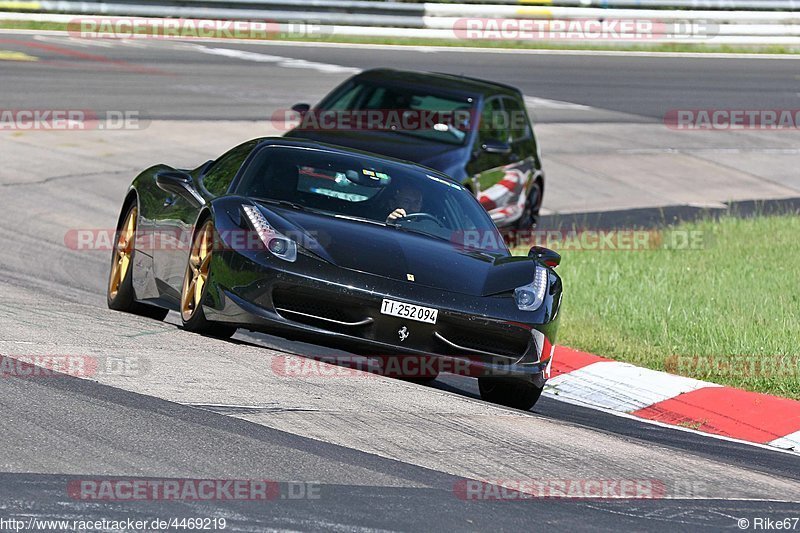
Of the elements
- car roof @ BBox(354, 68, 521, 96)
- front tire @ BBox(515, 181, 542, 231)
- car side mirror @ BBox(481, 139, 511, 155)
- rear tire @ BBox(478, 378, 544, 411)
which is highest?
car roof @ BBox(354, 68, 521, 96)

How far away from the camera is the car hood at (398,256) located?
324 inches

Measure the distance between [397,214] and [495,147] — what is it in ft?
19.2

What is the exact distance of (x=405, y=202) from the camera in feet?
30.6

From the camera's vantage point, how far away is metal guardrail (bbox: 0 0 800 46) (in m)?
30.4

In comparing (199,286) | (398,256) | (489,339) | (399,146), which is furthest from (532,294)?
(399,146)

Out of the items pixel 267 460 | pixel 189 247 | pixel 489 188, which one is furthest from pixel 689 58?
pixel 267 460

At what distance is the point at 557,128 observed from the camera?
24.2m

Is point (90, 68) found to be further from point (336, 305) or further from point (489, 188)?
point (336, 305)

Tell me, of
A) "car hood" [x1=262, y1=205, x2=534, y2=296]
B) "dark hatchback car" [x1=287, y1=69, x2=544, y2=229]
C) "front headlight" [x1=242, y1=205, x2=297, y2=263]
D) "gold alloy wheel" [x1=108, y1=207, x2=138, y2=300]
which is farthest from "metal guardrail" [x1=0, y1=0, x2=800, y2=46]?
"front headlight" [x1=242, y1=205, x2=297, y2=263]

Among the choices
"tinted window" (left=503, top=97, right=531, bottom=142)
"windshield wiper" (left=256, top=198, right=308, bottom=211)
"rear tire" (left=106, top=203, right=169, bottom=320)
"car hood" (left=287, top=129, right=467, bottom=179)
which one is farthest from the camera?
"tinted window" (left=503, top=97, right=531, bottom=142)

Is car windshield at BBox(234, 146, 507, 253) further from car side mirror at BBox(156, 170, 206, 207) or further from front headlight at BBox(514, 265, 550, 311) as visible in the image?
front headlight at BBox(514, 265, 550, 311)

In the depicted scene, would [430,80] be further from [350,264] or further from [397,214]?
[350,264]

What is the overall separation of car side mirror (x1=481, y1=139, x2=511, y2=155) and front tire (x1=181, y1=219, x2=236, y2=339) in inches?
251

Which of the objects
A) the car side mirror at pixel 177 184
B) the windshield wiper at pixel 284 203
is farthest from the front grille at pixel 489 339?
the car side mirror at pixel 177 184
